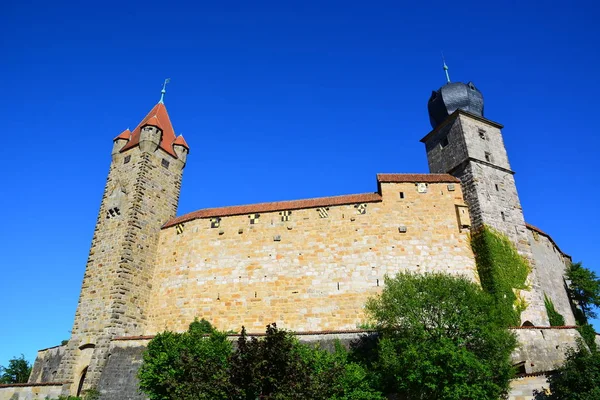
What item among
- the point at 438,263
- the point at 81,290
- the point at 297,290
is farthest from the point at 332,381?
the point at 81,290

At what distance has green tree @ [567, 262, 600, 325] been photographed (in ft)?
96.3

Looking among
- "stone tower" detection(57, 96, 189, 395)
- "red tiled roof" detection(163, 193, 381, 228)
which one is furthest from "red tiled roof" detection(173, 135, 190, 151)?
"red tiled roof" detection(163, 193, 381, 228)

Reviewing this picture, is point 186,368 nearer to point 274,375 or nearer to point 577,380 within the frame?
point 274,375

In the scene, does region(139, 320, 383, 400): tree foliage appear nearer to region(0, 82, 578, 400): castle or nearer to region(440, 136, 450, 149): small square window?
region(0, 82, 578, 400): castle

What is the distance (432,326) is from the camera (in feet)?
57.4

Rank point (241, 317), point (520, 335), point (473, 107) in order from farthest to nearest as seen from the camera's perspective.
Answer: point (473, 107) → point (241, 317) → point (520, 335)

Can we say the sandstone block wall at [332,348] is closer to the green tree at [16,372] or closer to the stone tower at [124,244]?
the stone tower at [124,244]

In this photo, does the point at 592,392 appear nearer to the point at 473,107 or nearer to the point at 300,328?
the point at 300,328

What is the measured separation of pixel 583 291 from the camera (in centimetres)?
2998

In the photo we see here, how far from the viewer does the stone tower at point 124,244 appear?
23.2m

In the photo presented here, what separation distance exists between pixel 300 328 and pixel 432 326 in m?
8.53

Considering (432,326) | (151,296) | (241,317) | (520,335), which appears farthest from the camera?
(151,296)

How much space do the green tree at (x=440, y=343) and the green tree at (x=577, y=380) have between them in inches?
73.0

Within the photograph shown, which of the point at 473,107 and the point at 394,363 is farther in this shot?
the point at 473,107
